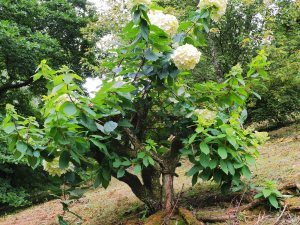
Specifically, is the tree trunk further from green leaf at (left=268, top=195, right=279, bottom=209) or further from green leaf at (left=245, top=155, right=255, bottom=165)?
green leaf at (left=268, top=195, right=279, bottom=209)

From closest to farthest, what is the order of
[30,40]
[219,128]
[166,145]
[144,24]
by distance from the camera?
A: 1. [144,24]
2. [219,128]
3. [166,145]
4. [30,40]

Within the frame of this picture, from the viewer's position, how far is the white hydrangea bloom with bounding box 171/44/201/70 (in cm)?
253

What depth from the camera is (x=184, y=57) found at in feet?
8.30

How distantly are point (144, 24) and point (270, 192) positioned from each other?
1729mm

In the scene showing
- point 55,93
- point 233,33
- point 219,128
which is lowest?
point 219,128

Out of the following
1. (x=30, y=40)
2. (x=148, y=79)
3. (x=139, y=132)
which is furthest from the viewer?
(x=30, y=40)

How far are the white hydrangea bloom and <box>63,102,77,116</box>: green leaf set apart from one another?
0.88 metres

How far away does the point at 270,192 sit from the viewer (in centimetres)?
288

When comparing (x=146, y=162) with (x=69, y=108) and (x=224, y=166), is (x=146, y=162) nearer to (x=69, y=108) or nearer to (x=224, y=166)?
(x=224, y=166)

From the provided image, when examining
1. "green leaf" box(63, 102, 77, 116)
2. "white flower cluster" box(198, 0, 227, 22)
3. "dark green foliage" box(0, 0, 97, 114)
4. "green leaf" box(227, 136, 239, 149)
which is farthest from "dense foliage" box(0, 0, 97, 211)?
"white flower cluster" box(198, 0, 227, 22)

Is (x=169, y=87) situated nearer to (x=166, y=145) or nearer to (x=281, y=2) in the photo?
(x=166, y=145)

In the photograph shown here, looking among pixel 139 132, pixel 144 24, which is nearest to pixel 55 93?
pixel 144 24

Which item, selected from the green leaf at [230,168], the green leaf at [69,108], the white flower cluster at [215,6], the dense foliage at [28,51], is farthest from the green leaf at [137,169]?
the dense foliage at [28,51]

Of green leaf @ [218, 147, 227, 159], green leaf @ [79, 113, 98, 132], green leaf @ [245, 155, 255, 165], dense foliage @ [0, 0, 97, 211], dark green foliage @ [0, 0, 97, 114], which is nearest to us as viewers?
green leaf @ [79, 113, 98, 132]
